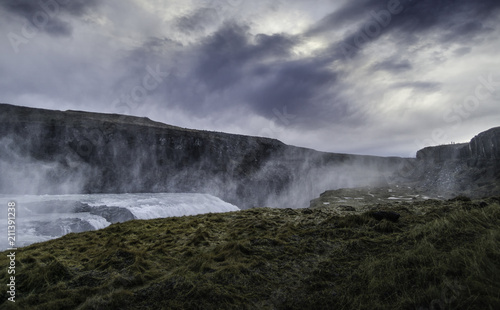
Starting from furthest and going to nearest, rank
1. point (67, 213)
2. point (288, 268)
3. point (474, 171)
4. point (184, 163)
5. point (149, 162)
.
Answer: point (184, 163), point (149, 162), point (474, 171), point (67, 213), point (288, 268)

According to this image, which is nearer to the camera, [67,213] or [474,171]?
[67,213]

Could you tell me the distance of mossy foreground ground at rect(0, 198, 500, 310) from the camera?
4035 millimetres

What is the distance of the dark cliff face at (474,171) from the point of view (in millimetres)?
21359

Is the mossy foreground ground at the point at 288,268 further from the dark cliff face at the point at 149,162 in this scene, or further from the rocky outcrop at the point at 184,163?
the dark cliff face at the point at 149,162

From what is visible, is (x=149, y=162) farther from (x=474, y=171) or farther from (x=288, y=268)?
(x=474, y=171)

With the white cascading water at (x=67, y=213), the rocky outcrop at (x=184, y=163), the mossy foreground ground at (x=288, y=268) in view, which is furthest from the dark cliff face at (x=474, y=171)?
the white cascading water at (x=67, y=213)

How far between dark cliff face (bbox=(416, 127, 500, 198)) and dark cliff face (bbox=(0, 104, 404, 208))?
22.4 meters

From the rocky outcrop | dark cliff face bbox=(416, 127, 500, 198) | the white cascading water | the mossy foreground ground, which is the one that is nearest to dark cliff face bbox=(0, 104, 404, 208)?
the rocky outcrop

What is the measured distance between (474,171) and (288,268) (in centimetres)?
2841

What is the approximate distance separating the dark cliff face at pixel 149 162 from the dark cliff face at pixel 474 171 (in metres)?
22.4

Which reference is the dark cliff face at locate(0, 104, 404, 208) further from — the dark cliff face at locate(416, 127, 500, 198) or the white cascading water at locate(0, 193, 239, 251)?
the dark cliff face at locate(416, 127, 500, 198)

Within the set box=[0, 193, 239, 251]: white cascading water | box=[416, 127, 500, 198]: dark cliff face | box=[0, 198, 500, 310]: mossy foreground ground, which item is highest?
box=[416, 127, 500, 198]: dark cliff face

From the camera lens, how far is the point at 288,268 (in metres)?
5.49

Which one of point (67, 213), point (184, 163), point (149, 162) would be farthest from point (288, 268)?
point (184, 163)
